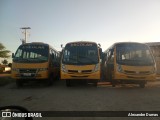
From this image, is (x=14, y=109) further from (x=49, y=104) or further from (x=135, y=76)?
(x=135, y=76)

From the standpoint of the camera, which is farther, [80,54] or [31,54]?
[31,54]

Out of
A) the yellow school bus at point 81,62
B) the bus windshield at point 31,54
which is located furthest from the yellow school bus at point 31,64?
the yellow school bus at point 81,62

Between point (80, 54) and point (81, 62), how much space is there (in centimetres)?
65

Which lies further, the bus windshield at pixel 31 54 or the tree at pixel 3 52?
the tree at pixel 3 52

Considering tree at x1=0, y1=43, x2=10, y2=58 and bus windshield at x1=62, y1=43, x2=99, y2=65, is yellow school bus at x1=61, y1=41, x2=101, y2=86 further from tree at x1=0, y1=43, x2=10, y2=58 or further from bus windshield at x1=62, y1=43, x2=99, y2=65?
tree at x1=0, y1=43, x2=10, y2=58

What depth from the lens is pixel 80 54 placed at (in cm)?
1318

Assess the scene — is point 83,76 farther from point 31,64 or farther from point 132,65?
point 31,64

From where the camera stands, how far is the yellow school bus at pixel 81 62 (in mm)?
12461

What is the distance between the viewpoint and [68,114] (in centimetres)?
640

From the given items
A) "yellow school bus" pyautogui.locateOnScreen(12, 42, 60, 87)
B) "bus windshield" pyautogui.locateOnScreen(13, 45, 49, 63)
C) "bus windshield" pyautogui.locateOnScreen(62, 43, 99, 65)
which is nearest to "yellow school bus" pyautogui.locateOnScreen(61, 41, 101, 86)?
"bus windshield" pyautogui.locateOnScreen(62, 43, 99, 65)

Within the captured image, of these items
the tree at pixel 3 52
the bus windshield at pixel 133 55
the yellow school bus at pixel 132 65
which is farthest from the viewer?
the tree at pixel 3 52

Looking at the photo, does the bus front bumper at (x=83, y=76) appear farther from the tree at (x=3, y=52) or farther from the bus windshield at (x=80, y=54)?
the tree at (x=3, y=52)

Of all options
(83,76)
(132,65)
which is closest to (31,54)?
(83,76)

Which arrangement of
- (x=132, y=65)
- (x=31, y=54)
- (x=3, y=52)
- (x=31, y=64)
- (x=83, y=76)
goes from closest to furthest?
1. (x=132, y=65)
2. (x=83, y=76)
3. (x=31, y=64)
4. (x=31, y=54)
5. (x=3, y=52)
